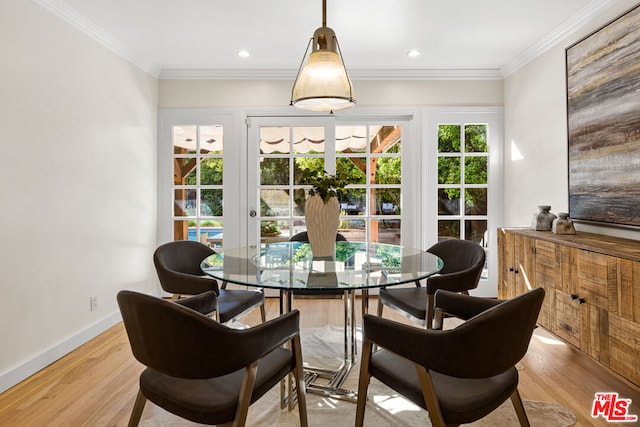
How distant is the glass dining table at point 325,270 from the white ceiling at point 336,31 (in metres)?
1.70

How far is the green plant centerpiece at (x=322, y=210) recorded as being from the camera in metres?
2.26

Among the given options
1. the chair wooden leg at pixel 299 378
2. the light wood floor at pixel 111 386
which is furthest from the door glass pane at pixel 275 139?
the chair wooden leg at pixel 299 378

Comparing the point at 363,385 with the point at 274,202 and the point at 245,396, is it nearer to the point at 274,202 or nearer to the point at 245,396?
the point at 245,396

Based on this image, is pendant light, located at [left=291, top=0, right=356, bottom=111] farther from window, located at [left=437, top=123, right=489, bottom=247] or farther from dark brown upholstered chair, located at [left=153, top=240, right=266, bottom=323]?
window, located at [left=437, top=123, right=489, bottom=247]

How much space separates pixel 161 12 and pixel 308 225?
75.5 inches

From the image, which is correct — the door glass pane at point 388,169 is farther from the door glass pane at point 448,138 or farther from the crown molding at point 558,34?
the crown molding at point 558,34

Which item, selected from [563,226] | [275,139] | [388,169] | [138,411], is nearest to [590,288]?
[563,226]

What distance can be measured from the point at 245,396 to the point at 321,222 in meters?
1.21

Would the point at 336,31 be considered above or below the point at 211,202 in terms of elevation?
above

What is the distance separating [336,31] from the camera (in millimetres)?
3062

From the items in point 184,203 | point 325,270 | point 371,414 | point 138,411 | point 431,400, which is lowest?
point 371,414

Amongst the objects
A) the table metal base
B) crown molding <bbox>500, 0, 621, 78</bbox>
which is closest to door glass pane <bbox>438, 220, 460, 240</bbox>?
crown molding <bbox>500, 0, 621, 78</bbox>

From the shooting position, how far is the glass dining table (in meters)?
1.68

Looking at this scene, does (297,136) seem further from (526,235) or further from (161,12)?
(526,235)
